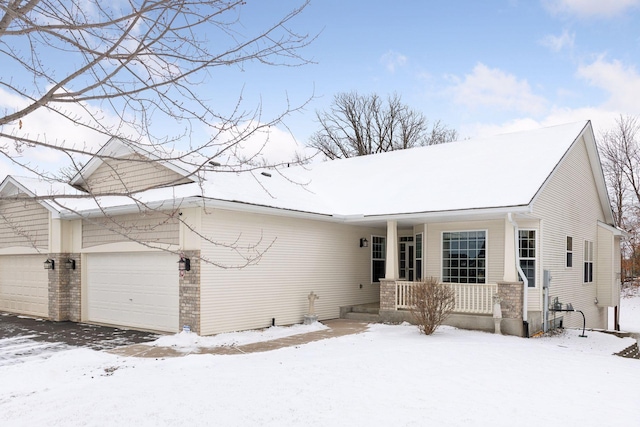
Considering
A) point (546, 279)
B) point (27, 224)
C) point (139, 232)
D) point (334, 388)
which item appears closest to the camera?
point (334, 388)

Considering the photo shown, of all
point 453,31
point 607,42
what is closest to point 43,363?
point 453,31

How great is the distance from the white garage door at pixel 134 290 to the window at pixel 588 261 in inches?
495

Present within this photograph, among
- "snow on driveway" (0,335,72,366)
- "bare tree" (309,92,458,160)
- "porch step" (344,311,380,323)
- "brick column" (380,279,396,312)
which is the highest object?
"bare tree" (309,92,458,160)

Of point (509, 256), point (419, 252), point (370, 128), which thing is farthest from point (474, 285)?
point (370, 128)

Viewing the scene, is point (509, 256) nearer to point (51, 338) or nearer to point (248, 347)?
point (248, 347)

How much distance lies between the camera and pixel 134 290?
12.9 meters

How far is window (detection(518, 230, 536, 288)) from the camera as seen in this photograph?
Answer: 1252 centimetres

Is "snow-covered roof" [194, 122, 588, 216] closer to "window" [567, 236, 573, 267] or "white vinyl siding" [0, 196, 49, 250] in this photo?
"window" [567, 236, 573, 267]

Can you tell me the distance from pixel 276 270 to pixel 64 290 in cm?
634

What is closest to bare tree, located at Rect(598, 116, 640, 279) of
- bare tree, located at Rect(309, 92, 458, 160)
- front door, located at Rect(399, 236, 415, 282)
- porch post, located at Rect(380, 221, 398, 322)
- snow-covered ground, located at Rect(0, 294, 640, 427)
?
bare tree, located at Rect(309, 92, 458, 160)

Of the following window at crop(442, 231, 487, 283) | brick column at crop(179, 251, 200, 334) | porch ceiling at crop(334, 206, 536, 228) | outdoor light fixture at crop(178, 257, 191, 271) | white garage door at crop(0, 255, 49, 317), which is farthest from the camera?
white garage door at crop(0, 255, 49, 317)

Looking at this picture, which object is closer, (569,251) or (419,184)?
(419,184)

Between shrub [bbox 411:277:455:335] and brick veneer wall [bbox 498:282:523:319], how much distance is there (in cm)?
119

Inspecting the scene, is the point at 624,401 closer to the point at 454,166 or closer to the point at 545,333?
the point at 545,333
